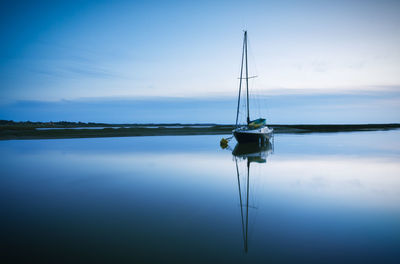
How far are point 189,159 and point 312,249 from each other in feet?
41.8

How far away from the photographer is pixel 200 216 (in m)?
6.70

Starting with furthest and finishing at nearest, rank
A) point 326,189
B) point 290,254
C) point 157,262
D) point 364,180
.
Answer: point 364,180 → point 326,189 → point 290,254 → point 157,262

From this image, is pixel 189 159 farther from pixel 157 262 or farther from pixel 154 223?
pixel 157 262

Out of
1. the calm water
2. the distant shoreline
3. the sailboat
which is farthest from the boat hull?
the distant shoreline

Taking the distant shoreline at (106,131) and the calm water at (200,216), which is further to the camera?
the distant shoreline at (106,131)

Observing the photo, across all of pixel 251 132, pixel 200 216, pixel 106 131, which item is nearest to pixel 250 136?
pixel 251 132

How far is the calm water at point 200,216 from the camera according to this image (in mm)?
4684

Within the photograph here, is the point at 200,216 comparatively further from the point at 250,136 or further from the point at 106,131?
the point at 106,131

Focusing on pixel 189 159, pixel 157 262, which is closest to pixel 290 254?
pixel 157 262

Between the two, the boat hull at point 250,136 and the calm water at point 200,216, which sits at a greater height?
the boat hull at point 250,136

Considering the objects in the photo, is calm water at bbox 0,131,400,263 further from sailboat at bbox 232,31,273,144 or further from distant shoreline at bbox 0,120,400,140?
distant shoreline at bbox 0,120,400,140

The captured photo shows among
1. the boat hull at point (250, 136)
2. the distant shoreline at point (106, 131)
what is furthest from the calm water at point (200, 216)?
the distant shoreline at point (106, 131)

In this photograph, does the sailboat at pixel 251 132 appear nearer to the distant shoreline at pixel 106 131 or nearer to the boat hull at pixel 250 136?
the boat hull at pixel 250 136

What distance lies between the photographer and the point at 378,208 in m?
7.41
